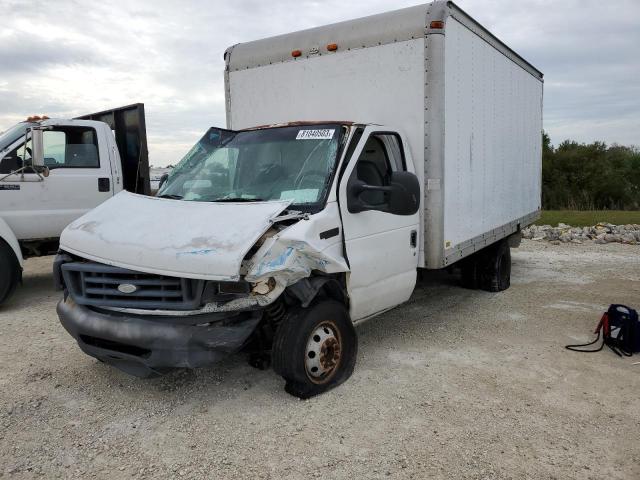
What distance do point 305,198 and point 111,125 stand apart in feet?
18.3

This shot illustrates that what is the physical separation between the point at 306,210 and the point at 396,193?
2.44ft

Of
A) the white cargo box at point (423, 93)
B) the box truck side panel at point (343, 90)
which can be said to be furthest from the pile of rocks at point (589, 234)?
the box truck side panel at point (343, 90)

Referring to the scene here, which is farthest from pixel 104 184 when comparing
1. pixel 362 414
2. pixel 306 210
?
pixel 362 414

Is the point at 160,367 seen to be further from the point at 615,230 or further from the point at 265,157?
the point at 615,230

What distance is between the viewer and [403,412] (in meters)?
4.02

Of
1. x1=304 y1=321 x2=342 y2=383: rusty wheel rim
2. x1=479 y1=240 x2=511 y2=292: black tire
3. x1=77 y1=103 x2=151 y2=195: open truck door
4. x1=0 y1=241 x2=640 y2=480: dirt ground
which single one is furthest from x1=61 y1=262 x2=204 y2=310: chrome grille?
x1=479 y1=240 x2=511 y2=292: black tire

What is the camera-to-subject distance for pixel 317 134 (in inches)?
189

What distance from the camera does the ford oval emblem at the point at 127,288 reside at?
3.79m

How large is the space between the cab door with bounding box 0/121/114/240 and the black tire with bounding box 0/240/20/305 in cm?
43

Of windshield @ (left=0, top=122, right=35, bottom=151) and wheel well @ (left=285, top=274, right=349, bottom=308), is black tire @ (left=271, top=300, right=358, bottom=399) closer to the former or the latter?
wheel well @ (left=285, top=274, right=349, bottom=308)

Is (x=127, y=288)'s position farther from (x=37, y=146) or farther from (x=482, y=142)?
(x=482, y=142)

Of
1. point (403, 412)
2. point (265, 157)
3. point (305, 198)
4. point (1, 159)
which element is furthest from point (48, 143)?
point (403, 412)

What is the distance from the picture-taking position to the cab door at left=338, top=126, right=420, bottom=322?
4559 millimetres

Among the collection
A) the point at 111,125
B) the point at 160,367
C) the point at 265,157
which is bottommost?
the point at 160,367
